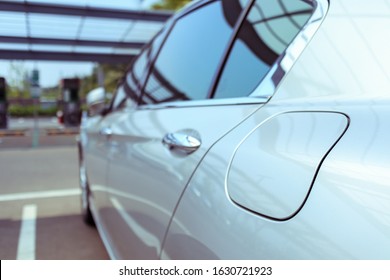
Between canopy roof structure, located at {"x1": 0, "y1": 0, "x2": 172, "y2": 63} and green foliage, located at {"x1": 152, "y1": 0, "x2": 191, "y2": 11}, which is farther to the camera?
green foliage, located at {"x1": 152, "y1": 0, "x2": 191, "y2": 11}

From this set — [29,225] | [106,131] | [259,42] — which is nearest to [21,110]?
[106,131]

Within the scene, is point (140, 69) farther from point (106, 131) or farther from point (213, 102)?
point (213, 102)

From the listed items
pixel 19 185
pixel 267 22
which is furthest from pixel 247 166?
pixel 19 185

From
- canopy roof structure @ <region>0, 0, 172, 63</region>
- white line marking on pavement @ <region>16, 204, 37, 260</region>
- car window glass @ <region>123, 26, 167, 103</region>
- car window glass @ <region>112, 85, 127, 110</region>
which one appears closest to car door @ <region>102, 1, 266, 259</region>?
car window glass @ <region>123, 26, 167, 103</region>

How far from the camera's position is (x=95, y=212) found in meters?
2.80

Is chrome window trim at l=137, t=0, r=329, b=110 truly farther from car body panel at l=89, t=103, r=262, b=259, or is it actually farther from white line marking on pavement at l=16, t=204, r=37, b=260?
white line marking on pavement at l=16, t=204, r=37, b=260

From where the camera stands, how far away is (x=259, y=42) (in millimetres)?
1384

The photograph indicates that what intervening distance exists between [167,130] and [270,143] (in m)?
0.66

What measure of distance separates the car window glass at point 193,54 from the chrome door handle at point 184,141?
0.24 m

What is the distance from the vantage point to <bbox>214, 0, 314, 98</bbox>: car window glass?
1.24 meters

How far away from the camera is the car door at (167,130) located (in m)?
1.33

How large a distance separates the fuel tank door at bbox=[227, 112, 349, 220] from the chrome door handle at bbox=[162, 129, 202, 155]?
0.25m

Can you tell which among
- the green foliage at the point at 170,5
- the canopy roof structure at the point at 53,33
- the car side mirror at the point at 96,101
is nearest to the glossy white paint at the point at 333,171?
the canopy roof structure at the point at 53,33

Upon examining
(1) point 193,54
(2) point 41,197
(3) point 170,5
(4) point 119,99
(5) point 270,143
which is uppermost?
(3) point 170,5
